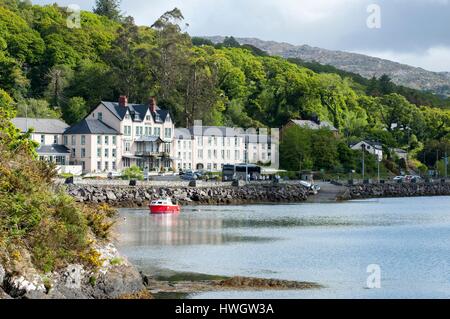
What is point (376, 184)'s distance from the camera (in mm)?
126062

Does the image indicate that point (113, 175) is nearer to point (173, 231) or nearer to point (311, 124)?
point (173, 231)

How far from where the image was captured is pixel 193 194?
95.0 meters

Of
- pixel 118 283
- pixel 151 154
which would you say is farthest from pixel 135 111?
pixel 118 283

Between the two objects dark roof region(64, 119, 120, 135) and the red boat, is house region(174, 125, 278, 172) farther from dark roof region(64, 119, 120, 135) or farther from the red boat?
the red boat

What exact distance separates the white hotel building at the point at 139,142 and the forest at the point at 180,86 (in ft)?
21.4

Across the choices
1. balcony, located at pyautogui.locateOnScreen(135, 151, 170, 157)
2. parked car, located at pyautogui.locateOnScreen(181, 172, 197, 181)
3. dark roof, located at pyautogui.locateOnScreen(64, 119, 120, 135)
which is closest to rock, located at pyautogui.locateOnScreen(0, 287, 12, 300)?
parked car, located at pyautogui.locateOnScreen(181, 172, 197, 181)

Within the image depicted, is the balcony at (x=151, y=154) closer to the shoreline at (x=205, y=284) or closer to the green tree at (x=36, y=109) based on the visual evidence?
the green tree at (x=36, y=109)

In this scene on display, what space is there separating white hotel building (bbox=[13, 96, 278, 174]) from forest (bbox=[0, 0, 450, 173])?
651 cm

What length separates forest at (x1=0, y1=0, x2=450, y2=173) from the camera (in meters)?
134

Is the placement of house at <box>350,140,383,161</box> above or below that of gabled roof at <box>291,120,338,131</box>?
below

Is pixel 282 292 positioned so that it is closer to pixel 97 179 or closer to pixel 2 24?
pixel 97 179

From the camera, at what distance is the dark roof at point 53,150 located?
344ft
